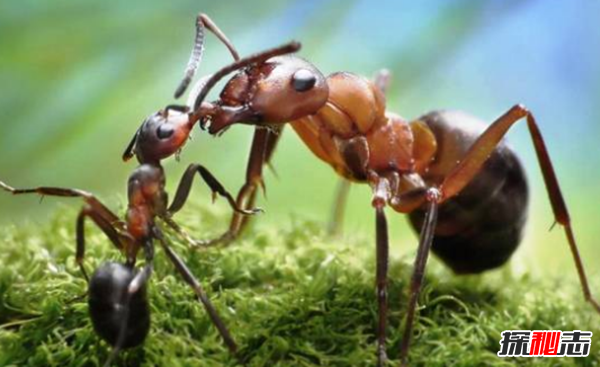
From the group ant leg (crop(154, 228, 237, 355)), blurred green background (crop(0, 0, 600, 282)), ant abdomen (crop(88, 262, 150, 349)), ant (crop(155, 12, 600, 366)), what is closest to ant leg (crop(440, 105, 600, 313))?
ant (crop(155, 12, 600, 366))

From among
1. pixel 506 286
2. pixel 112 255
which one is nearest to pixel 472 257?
pixel 506 286

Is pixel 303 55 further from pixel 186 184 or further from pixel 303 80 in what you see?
pixel 186 184

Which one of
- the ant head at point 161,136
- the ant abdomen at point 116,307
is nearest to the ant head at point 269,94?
the ant head at point 161,136

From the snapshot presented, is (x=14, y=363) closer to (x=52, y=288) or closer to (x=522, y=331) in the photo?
(x=52, y=288)

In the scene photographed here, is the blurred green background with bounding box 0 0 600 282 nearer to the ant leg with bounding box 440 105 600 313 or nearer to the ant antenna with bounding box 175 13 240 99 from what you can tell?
the ant leg with bounding box 440 105 600 313

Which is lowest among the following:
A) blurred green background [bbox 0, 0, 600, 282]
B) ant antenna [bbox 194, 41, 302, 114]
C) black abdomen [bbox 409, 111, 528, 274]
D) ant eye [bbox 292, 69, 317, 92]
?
ant antenna [bbox 194, 41, 302, 114]

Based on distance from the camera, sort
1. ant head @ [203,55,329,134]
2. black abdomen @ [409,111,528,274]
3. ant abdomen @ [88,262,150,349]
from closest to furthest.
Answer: ant abdomen @ [88,262,150,349] < ant head @ [203,55,329,134] < black abdomen @ [409,111,528,274]
